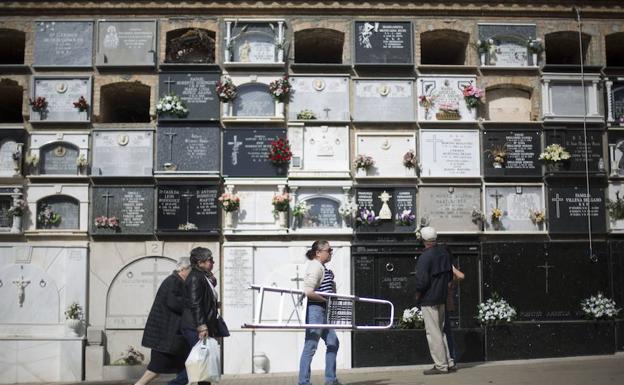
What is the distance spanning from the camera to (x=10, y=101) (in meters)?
15.6

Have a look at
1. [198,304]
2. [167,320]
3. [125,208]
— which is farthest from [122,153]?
[198,304]

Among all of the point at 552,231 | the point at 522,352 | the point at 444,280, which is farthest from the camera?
the point at 552,231

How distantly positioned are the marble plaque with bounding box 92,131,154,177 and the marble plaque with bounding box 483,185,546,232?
6.65 m

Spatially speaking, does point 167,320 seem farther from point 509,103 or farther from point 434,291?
point 509,103

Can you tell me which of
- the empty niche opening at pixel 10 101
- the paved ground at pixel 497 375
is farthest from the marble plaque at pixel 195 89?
the paved ground at pixel 497 375

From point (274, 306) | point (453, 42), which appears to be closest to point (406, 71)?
point (453, 42)

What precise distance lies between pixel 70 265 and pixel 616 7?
12.0m

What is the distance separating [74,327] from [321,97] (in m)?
6.36

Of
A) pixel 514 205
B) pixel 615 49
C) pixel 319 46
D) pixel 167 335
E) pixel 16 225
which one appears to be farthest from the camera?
pixel 615 49

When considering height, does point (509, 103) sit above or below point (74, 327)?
above

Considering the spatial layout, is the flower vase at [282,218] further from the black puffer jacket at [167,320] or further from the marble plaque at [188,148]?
the black puffer jacket at [167,320]

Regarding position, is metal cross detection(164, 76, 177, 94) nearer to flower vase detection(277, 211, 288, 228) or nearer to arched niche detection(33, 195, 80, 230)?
arched niche detection(33, 195, 80, 230)

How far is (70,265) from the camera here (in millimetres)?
13648

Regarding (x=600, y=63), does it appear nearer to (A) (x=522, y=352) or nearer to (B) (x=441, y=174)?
(B) (x=441, y=174)
